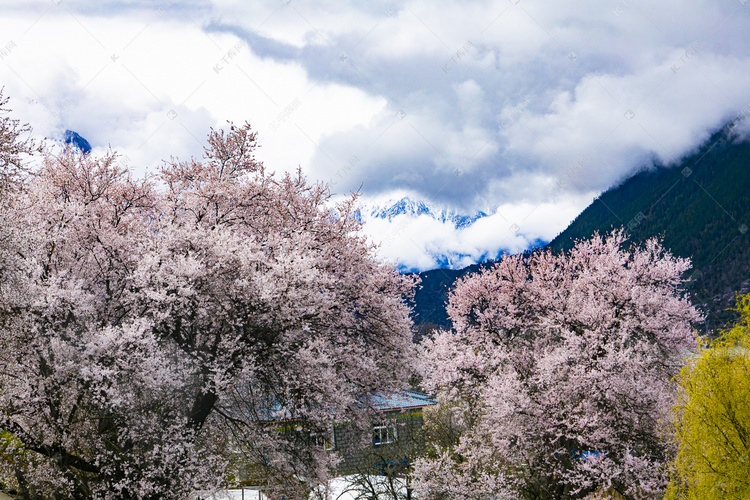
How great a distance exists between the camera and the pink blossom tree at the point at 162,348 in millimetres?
14211

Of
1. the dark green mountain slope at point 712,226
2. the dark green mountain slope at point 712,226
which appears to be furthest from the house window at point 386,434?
the dark green mountain slope at point 712,226

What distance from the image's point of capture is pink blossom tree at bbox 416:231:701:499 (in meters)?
19.8

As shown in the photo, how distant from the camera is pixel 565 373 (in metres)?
21.3

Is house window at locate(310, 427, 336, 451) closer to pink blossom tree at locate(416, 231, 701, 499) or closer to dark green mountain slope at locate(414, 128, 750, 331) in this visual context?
pink blossom tree at locate(416, 231, 701, 499)

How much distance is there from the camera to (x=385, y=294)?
21531 millimetres

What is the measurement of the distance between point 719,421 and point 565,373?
941 centimetres

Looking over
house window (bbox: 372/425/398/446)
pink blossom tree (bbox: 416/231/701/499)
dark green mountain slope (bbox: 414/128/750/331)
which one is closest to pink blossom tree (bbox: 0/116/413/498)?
house window (bbox: 372/425/398/446)

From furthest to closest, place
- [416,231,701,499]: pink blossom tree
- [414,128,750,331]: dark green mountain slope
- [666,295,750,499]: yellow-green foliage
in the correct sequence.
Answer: [414,128,750,331]: dark green mountain slope → [416,231,701,499]: pink blossom tree → [666,295,750,499]: yellow-green foliage

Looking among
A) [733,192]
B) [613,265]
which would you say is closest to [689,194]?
[733,192]

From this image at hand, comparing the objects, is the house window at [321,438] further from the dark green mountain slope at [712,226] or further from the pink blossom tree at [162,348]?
the dark green mountain slope at [712,226]

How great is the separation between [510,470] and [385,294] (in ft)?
39.1

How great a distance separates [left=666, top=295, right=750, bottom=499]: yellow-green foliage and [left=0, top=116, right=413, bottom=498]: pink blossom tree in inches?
352

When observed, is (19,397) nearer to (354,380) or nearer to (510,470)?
(354,380)

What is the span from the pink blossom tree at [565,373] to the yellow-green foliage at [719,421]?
684cm
